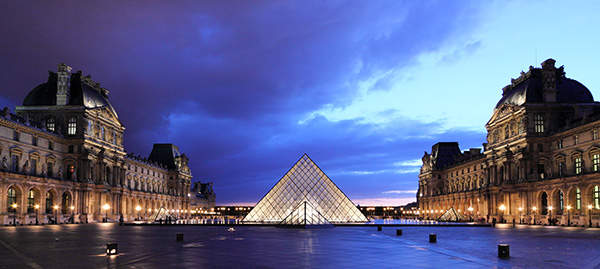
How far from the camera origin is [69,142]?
50.5 metres

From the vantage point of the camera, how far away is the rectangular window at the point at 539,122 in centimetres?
5019

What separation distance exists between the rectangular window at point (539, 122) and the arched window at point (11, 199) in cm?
4860

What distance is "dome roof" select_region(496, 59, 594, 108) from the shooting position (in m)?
50.5

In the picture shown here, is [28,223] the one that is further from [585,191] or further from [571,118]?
[571,118]

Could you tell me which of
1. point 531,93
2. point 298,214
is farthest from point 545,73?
point 298,214

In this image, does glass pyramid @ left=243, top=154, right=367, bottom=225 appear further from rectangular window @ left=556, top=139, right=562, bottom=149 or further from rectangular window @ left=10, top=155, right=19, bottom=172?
rectangular window @ left=556, top=139, right=562, bottom=149

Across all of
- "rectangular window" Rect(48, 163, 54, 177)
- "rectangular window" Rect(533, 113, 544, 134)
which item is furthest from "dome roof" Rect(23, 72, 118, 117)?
"rectangular window" Rect(533, 113, 544, 134)

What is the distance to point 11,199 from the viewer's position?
40.7m

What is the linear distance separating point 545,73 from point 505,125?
7.17 metres

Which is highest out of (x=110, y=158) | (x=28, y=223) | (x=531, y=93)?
(x=531, y=93)

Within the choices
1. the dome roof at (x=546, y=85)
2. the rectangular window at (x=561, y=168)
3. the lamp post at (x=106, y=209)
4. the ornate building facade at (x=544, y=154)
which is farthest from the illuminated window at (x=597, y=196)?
the lamp post at (x=106, y=209)

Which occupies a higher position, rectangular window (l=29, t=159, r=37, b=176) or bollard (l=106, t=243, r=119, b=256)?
rectangular window (l=29, t=159, r=37, b=176)

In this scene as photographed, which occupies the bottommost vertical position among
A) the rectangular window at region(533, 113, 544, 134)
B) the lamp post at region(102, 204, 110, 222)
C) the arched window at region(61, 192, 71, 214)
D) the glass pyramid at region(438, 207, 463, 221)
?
the glass pyramid at region(438, 207, 463, 221)

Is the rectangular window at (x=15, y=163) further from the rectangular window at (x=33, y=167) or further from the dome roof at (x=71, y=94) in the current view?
the dome roof at (x=71, y=94)
